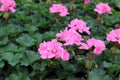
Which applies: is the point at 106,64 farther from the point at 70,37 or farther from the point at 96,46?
the point at 70,37

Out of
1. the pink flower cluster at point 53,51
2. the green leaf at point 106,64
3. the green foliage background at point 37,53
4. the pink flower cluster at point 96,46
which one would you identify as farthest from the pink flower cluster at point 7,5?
the green leaf at point 106,64

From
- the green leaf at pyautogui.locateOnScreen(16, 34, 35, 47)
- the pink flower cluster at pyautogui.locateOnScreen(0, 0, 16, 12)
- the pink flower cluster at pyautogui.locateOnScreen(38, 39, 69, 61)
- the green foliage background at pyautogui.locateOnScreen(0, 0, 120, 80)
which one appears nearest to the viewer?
the pink flower cluster at pyautogui.locateOnScreen(38, 39, 69, 61)

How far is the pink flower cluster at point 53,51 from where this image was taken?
78.4 inches

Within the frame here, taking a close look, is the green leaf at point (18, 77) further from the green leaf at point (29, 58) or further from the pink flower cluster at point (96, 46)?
the pink flower cluster at point (96, 46)

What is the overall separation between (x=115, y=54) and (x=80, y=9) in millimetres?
783

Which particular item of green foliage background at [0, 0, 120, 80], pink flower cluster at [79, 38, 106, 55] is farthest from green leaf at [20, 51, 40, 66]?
pink flower cluster at [79, 38, 106, 55]

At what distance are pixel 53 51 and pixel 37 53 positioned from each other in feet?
0.76

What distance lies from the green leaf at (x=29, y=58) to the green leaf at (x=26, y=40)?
9cm

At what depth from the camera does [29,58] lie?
7.04 ft

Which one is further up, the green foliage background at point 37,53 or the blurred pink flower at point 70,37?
the blurred pink flower at point 70,37

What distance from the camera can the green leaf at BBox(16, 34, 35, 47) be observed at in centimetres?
226

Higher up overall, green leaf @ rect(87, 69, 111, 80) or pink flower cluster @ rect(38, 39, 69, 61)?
pink flower cluster @ rect(38, 39, 69, 61)

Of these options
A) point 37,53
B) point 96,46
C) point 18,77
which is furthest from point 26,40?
point 96,46

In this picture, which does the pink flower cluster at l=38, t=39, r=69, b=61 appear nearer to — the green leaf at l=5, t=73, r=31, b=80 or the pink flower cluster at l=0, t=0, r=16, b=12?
the green leaf at l=5, t=73, r=31, b=80
